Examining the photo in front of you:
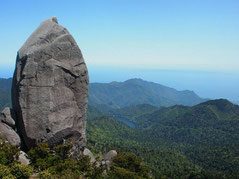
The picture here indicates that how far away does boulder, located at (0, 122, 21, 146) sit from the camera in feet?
67.6

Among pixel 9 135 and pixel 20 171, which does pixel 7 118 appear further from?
pixel 20 171

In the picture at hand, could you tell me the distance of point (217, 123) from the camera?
163 m

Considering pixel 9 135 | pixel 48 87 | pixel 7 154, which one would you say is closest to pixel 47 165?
pixel 7 154

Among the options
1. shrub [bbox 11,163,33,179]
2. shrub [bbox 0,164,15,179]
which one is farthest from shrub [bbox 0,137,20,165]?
shrub [bbox 0,164,15,179]

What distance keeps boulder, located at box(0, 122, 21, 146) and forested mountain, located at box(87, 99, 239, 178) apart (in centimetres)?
5200

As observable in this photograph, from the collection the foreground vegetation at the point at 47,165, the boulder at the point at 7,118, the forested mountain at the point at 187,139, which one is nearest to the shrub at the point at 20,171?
the foreground vegetation at the point at 47,165

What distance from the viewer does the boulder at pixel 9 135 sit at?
2059 centimetres

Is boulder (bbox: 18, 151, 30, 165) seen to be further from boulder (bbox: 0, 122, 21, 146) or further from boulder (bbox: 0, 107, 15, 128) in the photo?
boulder (bbox: 0, 107, 15, 128)

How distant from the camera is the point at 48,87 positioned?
2078 cm

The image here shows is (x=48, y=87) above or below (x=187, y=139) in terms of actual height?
above

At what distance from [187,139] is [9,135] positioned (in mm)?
150984

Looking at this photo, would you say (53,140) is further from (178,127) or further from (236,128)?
(178,127)

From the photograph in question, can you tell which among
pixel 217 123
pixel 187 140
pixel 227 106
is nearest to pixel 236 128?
pixel 217 123

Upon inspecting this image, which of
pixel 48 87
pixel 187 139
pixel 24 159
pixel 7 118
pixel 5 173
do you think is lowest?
pixel 187 139
